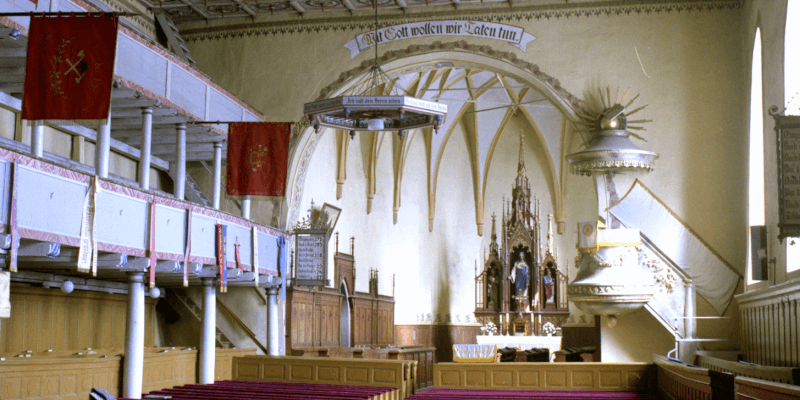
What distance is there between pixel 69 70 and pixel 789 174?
920 cm

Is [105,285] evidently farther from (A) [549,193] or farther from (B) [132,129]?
(A) [549,193]

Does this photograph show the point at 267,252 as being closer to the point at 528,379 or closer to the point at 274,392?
the point at 274,392

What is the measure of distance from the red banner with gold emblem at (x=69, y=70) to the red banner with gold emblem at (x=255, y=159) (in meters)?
5.95

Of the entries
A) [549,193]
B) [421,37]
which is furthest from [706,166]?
[549,193]

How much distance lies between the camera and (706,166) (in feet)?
53.7

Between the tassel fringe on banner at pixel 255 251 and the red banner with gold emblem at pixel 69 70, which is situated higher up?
the red banner with gold emblem at pixel 69 70

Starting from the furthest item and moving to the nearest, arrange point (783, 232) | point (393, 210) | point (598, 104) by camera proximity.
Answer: point (393, 210), point (598, 104), point (783, 232)

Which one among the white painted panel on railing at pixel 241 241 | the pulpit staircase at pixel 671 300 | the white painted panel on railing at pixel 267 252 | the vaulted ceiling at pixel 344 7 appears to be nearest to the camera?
the pulpit staircase at pixel 671 300

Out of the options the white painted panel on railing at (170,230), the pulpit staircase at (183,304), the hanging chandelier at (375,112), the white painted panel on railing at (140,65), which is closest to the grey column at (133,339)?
the white painted panel on railing at (170,230)

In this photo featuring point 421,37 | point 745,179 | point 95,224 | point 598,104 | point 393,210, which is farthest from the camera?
point 393,210

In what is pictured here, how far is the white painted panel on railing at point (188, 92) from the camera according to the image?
1523 cm

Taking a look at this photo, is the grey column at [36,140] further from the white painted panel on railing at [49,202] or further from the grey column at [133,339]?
the grey column at [133,339]

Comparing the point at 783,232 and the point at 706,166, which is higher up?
the point at 706,166

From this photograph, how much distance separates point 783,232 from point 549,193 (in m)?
16.3
